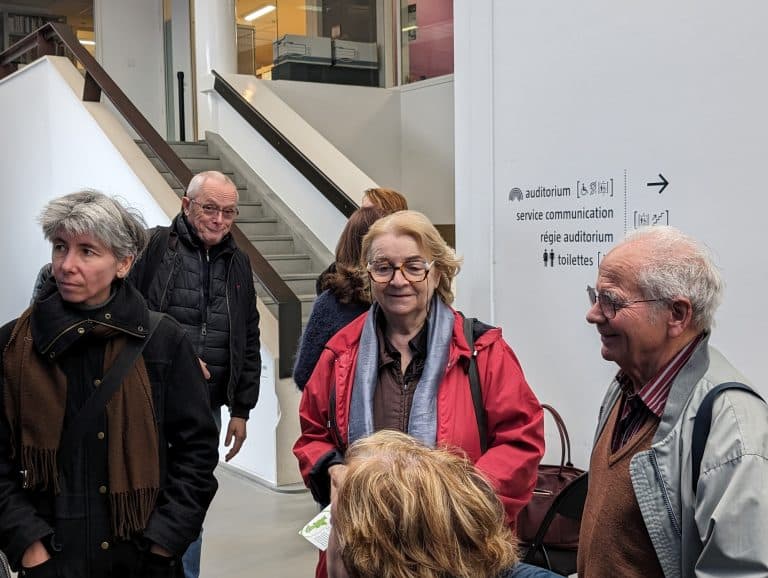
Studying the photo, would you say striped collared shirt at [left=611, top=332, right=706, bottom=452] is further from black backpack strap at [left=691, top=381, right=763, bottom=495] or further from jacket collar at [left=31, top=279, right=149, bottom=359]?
jacket collar at [left=31, top=279, right=149, bottom=359]

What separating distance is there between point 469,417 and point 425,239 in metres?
0.51

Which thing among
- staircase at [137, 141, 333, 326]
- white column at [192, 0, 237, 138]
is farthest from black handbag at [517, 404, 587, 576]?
white column at [192, 0, 237, 138]

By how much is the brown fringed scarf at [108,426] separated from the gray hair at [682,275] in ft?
4.10

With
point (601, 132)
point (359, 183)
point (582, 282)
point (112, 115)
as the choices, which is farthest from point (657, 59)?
point (112, 115)

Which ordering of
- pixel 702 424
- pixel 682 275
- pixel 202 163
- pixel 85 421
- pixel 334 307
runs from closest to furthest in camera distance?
pixel 702 424 → pixel 682 275 → pixel 85 421 → pixel 334 307 → pixel 202 163

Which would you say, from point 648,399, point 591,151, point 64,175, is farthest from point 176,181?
point 648,399

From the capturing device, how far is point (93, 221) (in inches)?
87.6

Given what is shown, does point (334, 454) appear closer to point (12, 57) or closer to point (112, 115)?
point (112, 115)

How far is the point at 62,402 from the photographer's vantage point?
7.20ft

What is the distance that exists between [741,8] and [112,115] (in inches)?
271

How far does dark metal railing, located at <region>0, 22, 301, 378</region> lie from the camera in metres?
5.97

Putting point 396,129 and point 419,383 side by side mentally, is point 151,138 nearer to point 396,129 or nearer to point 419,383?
point 396,129

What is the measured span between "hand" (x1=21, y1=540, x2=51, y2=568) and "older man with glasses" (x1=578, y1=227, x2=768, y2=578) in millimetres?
1263

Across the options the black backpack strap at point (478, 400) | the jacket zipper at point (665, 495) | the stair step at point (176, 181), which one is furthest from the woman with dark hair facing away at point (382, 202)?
the stair step at point (176, 181)
